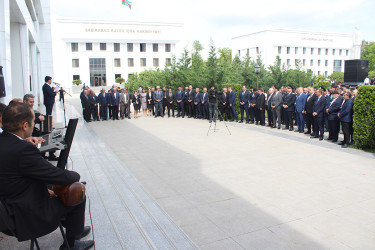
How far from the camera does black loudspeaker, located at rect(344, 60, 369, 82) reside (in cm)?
2734

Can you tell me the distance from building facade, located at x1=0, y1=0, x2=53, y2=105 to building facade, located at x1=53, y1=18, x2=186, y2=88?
1455 inches

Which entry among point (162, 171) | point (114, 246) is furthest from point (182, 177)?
point (114, 246)

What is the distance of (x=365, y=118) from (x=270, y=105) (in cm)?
508

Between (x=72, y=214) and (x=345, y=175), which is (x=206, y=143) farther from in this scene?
(x=72, y=214)

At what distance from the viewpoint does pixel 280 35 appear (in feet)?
252

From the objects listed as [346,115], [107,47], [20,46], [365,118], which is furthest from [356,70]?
[107,47]

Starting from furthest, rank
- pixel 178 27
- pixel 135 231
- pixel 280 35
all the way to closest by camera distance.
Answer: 1. pixel 280 35
2. pixel 178 27
3. pixel 135 231

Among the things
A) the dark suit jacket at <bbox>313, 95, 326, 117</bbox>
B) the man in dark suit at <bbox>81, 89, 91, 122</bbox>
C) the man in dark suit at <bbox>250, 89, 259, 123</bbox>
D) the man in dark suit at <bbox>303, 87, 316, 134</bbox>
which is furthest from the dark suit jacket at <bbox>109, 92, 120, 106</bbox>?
the dark suit jacket at <bbox>313, 95, 326, 117</bbox>

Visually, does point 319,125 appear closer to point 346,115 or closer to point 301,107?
point 346,115

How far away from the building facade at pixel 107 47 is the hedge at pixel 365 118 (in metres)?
59.1

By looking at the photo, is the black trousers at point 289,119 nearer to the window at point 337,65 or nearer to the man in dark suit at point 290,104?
the man in dark suit at point 290,104

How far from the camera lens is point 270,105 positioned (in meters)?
13.9

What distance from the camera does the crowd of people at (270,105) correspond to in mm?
10320

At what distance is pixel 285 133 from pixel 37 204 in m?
11.0
